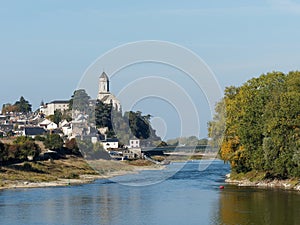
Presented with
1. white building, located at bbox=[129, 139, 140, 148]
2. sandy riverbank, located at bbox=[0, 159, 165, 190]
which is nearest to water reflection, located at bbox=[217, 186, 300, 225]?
sandy riverbank, located at bbox=[0, 159, 165, 190]

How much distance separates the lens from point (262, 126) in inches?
2002

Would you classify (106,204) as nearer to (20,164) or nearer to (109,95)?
(20,164)

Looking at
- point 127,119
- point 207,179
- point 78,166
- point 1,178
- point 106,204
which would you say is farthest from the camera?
point 127,119

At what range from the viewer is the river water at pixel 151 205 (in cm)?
3653

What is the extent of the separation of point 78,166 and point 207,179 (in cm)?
1665

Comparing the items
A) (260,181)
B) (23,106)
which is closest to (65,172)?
(260,181)

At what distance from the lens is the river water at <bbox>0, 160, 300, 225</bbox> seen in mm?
36531

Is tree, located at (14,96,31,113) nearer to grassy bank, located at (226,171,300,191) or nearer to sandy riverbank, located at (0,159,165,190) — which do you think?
sandy riverbank, located at (0,159,165,190)

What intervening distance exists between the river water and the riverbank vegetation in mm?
2460

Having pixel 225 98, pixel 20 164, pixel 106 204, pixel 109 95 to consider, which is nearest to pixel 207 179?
pixel 225 98

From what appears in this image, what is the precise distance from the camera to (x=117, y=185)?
58.9 meters

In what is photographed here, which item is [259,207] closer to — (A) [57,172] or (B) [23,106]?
(A) [57,172]

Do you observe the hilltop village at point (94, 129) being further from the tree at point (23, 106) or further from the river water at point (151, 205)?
the river water at point (151, 205)

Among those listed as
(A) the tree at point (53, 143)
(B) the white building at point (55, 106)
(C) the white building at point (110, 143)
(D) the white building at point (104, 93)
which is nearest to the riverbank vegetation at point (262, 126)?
(A) the tree at point (53, 143)
